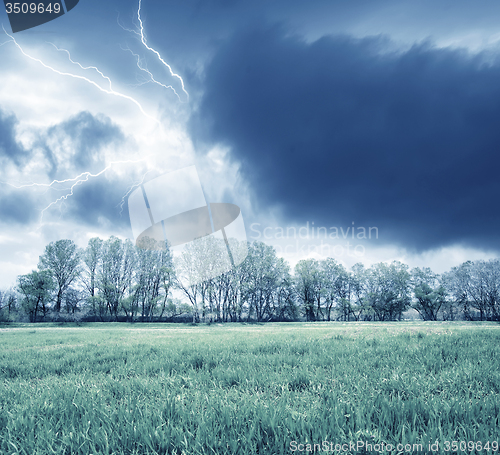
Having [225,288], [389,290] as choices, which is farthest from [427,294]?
[225,288]

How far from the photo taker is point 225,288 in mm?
58594

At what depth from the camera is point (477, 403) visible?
2436mm

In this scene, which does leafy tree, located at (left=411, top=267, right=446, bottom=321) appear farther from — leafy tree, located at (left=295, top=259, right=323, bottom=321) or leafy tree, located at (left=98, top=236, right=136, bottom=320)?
leafy tree, located at (left=98, top=236, right=136, bottom=320)

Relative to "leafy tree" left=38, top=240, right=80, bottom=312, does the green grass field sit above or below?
below

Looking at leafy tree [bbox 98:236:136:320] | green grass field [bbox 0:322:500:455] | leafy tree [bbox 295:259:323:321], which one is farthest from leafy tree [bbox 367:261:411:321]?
green grass field [bbox 0:322:500:455]

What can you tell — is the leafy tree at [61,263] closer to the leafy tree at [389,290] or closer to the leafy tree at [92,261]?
the leafy tree at [92,261]

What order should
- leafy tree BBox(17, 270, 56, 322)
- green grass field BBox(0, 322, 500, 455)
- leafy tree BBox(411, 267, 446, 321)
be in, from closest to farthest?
green grass field BBox(0, 322, 500, 455)
leafy tree BBox(17, 270, 56, 322)
leafy tree BBox(411, 267, 446, 321)

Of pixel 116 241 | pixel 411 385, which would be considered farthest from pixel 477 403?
pixel 116 241

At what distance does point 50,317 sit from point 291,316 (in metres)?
51.5

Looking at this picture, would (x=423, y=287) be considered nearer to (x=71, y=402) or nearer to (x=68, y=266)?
(x=71, y=402)

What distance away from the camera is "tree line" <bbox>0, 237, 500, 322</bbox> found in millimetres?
47812

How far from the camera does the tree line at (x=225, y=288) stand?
4781cm

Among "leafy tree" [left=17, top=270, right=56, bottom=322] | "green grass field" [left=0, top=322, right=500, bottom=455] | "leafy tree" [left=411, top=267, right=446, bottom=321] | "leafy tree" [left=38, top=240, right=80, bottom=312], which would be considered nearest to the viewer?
"green grass field" [left=0, top=322, right=500, bottom=455]

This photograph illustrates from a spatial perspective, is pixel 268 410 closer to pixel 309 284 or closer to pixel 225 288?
pixel 225 288
